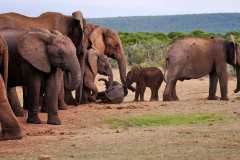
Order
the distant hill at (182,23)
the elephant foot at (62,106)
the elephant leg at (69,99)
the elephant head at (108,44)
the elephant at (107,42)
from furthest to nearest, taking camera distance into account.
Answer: the distant hill at (182,23) < the elephant head at (108,44) < the elephant at (107,42) < the elephant leg at (69,99) < the elephant foot at (62,106)

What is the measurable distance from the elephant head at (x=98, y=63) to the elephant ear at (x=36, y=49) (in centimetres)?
505

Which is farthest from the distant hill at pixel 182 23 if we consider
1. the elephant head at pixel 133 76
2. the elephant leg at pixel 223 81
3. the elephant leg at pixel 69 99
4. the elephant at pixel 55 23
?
the elephant at pixel 55 23

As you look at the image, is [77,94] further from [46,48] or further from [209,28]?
[209,28]

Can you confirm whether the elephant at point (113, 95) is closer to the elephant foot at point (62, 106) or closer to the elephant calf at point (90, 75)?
the elephant calf at point (90, 75)

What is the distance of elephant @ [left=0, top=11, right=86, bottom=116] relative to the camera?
626 inches

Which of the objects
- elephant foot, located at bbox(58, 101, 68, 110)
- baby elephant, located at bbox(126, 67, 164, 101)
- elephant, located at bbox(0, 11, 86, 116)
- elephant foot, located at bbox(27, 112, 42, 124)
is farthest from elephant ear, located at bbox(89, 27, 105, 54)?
elephant foot, located at bbox(27, 112, 42, 124)

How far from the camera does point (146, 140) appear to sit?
36.7 ft

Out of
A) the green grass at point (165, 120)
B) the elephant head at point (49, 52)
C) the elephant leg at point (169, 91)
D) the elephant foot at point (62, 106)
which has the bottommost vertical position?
the elephant leg at point (169, 91)

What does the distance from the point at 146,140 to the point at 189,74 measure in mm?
9226

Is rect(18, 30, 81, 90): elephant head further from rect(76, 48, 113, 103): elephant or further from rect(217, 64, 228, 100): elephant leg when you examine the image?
rect(217, 64, 228, 100): elephant leg

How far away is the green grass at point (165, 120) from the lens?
1417cm

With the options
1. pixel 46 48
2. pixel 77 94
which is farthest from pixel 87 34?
pixel 46 48

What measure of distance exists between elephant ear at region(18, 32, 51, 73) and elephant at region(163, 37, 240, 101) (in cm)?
627

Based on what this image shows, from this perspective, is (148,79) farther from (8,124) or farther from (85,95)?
(8,124)
